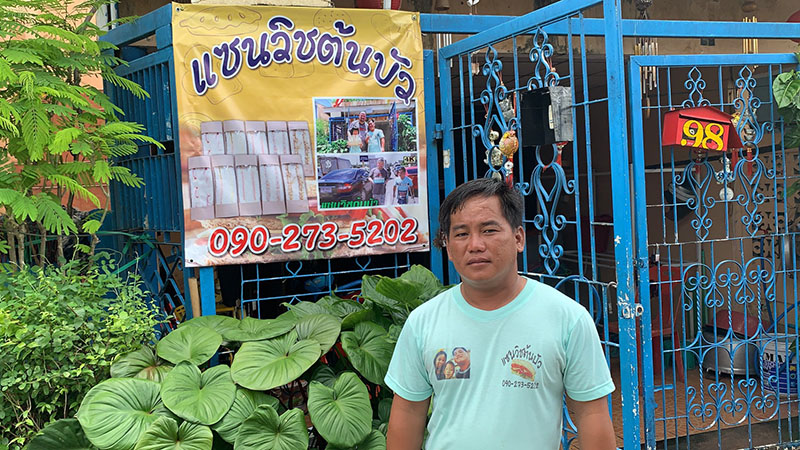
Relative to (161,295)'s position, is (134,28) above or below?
above

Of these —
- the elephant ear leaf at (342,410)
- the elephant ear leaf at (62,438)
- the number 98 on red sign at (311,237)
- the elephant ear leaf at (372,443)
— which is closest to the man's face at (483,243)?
the elephant ear leaf at (342,410)

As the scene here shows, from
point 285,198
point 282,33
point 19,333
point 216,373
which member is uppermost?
point 282,33

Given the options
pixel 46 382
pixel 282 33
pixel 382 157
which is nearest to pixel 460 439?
pixel 46 382

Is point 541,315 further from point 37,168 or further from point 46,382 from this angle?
point 37,168

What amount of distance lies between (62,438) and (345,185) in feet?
6.23

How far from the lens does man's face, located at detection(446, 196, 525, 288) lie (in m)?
1.93

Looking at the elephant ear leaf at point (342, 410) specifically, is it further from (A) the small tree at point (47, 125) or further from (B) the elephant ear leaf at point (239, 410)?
(A) the small tree at point (47, 125)

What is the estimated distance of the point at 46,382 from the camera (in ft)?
10.5

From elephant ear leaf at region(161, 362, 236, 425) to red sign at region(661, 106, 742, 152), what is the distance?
8.75 ft

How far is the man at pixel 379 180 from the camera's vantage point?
419cm

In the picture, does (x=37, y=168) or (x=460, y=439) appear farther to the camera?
(x=37, y=168)

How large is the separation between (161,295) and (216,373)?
126cm

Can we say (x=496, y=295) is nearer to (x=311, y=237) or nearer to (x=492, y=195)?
(x=492, y=195)

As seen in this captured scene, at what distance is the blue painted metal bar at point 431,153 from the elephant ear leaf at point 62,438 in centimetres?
217
